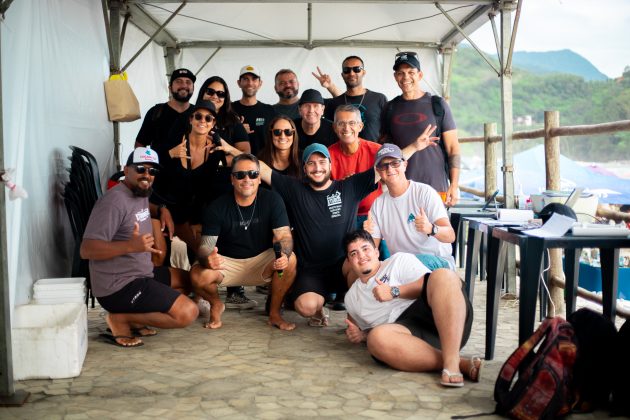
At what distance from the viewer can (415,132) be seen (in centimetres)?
528

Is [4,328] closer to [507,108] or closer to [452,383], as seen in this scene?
[452,383]

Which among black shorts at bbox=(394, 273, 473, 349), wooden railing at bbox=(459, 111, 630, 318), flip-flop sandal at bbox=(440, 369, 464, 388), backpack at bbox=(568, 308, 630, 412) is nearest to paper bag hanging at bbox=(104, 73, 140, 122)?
wooden railing at bbox=(459, 111, 630, 318)

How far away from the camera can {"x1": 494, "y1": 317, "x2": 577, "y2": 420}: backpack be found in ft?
9.21

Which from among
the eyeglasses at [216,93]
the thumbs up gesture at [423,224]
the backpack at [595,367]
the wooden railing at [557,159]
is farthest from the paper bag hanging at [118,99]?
the backpack at [595,367]

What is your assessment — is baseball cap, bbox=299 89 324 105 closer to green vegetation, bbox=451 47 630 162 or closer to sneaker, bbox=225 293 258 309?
sneaker, bbox=225 293 258 309

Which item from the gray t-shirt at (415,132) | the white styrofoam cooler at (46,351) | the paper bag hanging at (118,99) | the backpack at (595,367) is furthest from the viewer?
the paper bag hanging at (118,99)

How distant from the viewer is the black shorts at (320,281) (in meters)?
4.74

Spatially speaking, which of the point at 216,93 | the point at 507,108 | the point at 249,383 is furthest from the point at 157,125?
the point at 507,108

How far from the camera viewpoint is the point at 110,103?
6.59 m

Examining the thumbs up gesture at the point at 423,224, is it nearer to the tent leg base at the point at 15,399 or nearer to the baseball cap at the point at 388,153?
the baseball cap at the point at 388,153

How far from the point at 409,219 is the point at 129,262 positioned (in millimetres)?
1866

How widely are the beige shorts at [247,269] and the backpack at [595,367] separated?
2.49m

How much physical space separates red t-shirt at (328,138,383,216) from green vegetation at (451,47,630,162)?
3305 centimetres

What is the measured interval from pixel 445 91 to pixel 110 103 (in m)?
5.48
